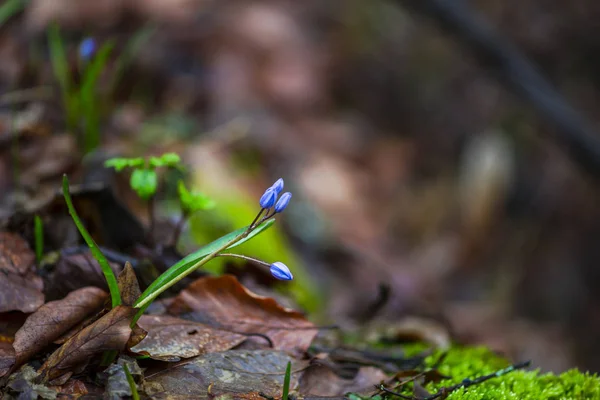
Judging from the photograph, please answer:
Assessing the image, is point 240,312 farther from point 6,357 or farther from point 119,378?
point 6,357

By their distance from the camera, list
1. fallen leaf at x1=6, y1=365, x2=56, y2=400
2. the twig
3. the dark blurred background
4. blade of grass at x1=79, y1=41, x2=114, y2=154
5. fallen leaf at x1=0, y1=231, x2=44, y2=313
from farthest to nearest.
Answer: the twig
the dark blurred background
blade of grass at x1=79, y1=41, x2=114, y2=154
fallen leaf at x1=0, y1=231, x2=44, y2=313
fallen leaf at x1=6, y1=365, x2=56, y2=400

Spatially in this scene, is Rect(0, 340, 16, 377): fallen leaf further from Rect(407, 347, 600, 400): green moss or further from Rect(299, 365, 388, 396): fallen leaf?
Rect(407, 347, 600, 400): green moss

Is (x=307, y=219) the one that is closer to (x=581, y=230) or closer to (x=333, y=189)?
(x=333, y=189)

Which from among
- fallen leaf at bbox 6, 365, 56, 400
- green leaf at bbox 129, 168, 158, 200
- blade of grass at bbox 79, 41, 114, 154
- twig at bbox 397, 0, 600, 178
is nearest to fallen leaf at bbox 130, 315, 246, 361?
fallen leaf at bbox 6, 365, 56, 400

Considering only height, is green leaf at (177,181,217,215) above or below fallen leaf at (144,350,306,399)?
above

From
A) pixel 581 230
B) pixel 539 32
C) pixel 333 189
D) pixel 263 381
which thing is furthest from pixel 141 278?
pixel 539 32

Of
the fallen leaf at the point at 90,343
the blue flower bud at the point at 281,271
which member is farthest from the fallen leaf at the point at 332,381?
the fallen leaf at the point at 90,343

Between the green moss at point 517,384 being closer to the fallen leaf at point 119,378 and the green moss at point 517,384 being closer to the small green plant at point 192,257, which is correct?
the small green plant at point 192,257
